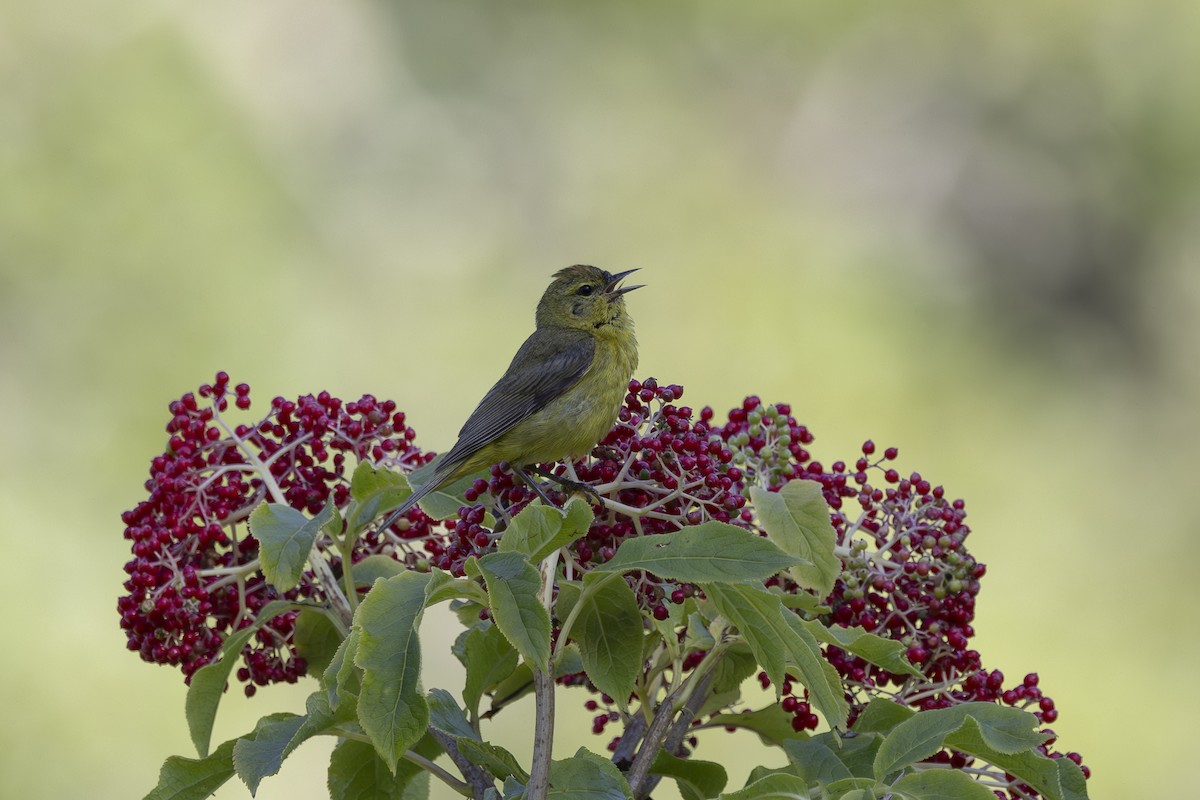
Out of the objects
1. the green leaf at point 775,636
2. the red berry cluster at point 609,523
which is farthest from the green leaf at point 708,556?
the red berry cluster at point 609,523

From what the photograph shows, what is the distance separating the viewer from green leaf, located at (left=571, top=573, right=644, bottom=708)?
213cm

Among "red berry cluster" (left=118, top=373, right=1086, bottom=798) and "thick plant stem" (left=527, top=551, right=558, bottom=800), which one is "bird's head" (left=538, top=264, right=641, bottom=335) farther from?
"thick plant stem" (left=527, top=551, right=558, bottom=800)

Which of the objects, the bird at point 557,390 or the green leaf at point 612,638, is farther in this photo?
the bird at point 557,390

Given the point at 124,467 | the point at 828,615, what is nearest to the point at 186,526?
the point at 828,615

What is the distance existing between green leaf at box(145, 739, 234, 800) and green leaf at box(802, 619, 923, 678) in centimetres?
94

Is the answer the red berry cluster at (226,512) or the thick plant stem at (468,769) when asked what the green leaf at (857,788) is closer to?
the thick plant stem at (468,769)

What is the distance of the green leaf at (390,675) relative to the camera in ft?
5.89

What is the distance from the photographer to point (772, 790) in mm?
1853

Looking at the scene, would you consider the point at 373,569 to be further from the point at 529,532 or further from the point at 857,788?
the point at 857,788

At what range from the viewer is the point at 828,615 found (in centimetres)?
243

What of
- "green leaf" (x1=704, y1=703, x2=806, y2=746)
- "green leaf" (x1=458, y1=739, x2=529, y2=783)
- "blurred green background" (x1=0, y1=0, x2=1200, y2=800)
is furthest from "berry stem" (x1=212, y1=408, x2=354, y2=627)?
"blurred green background" (x1=0, y1=0, x2=1200, y2=800)

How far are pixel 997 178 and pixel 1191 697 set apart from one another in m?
3.67

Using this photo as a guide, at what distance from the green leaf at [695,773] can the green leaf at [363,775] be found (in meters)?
0.40

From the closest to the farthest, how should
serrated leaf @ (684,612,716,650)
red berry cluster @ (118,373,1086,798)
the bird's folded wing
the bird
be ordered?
1. serrated leaf @ (684,612,716,650)
2. red berry cluster @ (118,373,1086,798)
3. the bird
4. the bird's folded wing
